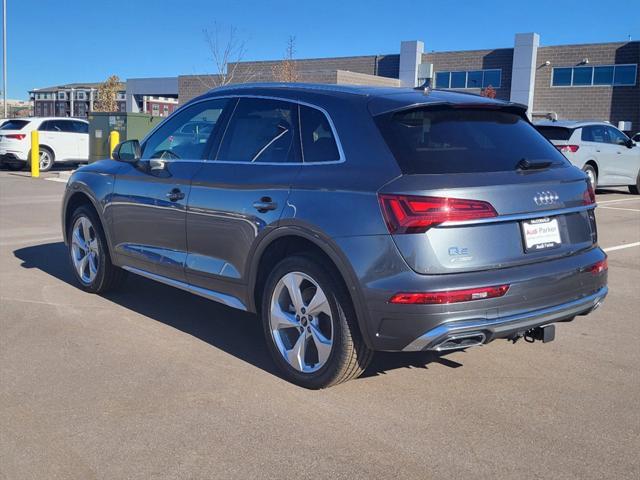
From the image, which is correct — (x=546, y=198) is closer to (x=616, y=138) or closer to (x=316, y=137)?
(x=316, y=137)

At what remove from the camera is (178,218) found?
195 inches

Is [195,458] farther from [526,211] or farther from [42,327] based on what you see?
[42,327]

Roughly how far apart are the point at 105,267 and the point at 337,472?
3.52 meters

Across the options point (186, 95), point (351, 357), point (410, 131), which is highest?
point (186, 95)

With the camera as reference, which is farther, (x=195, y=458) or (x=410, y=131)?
(x=410, y=131)

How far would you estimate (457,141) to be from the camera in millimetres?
3912

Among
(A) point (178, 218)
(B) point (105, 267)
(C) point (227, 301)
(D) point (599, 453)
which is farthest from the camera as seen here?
(B) point (105, 267)

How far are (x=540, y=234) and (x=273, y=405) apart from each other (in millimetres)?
1740

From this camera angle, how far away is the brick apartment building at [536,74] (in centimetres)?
4209

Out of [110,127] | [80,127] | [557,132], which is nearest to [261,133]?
[557,132]

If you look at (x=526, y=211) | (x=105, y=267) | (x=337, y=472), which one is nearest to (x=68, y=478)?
(x=337, y=472)

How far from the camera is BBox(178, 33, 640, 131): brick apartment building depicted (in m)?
42.1

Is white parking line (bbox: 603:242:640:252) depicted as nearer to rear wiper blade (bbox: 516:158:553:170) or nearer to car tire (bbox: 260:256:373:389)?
rear wiper blade (bbox: 516:158:553:170)

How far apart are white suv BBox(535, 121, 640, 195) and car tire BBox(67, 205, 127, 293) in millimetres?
11322
